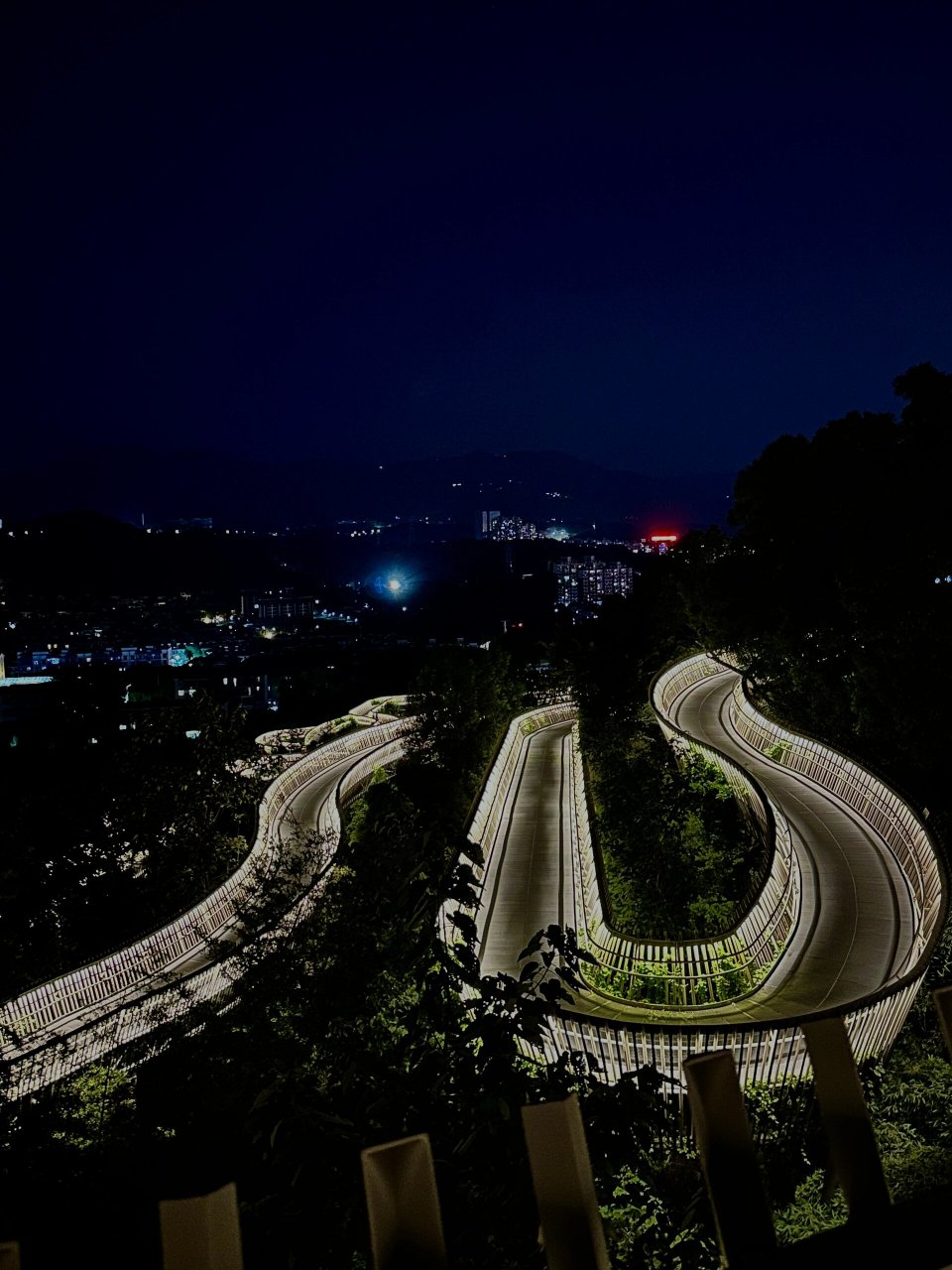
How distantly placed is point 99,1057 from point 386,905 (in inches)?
318

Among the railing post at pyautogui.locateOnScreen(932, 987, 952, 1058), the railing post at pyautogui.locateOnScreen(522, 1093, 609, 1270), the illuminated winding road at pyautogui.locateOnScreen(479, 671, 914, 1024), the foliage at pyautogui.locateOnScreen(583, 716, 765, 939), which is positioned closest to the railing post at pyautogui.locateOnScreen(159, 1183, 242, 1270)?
the railing post at pyautogui.locateOnScreen(522, 1093, 609, 1270)

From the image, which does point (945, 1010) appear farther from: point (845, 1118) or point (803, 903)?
point (803, 903)

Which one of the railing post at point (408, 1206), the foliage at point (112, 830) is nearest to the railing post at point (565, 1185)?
the railing post at point (408, 1206)

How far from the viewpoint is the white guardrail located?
10969 mm

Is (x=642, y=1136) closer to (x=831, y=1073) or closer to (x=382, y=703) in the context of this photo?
(x=831, y=1073)

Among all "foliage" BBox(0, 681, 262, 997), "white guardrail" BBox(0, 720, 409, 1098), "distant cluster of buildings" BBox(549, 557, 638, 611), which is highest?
"distant cluster of buildings" BBox(549, 557, 638, 611)

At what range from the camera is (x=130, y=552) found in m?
117

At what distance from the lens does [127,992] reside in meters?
13.0

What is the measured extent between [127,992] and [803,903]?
366 inches

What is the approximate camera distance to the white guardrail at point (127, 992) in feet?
36.0

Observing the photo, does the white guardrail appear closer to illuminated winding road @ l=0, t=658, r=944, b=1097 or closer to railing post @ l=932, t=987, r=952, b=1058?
illuminated winding road @ l=0, t=658, r=944, b=1097

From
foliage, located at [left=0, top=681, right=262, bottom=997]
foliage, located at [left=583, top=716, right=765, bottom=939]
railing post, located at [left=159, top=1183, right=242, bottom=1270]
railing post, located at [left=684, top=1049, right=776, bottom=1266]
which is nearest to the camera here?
railing post, located at [left=159, top=1183, right=242, bottom=1270]

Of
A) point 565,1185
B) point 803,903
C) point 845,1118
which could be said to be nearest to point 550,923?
point 803,903

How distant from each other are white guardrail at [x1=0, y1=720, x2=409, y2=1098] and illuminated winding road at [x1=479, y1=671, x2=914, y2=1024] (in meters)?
3.24
